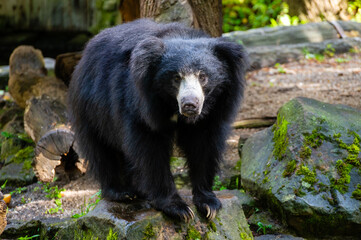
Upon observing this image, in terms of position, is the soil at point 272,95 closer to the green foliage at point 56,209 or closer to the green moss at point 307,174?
the green foliage at point 56,209

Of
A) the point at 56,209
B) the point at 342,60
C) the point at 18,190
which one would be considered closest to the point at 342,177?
the point at 56,209

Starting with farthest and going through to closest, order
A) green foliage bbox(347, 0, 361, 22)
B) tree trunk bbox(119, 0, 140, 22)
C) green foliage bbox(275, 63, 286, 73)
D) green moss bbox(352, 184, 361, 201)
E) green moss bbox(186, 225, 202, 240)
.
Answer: green foliage bbox(347, 0, 361, 22) → green foliage bbox(275, 63, 286, 73) → tree trunk bbox(119, 0, 140, 22) → green moss bbox(352, 184, 361, 201) → green moss bbox(186, 225, 202, 240)

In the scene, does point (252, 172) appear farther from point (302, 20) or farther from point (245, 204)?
point (302, 20)

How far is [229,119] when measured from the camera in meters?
3.34

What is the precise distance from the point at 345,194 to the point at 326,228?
29 centimetres

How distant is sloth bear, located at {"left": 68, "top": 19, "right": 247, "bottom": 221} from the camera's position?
9.72 ft

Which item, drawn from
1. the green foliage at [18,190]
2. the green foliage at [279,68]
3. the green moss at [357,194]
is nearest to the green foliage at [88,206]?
the green foliage at [18,190]

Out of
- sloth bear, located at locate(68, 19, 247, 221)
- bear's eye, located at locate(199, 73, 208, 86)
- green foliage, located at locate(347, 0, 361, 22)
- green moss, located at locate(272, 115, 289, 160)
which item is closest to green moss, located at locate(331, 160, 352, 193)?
green moss, located at locate(272, 115, 289, 160)

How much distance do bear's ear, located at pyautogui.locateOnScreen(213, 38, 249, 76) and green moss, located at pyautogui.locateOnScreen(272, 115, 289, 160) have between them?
941 millimetres

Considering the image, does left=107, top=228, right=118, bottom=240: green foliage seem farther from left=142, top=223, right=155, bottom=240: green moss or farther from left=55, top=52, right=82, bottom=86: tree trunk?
left=55, top=52, right=82, bottom=86: tree trunk

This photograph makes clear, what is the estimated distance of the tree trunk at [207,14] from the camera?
4977 mm

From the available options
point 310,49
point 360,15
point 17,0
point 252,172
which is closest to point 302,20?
point 360,15

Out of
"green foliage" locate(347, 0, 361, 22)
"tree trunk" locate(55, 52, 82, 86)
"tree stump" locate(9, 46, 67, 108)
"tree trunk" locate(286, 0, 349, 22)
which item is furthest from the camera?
"green foliage" locate(347, 0, 361, 22)

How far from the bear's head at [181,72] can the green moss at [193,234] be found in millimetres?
725
